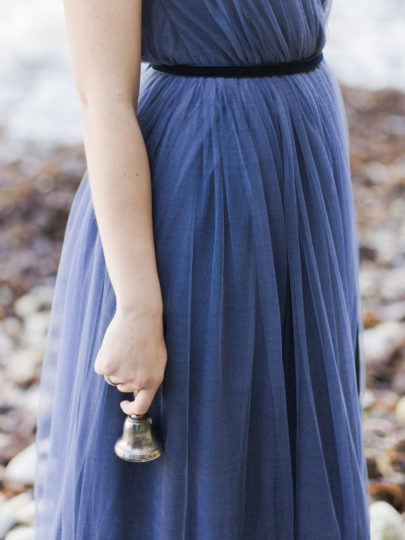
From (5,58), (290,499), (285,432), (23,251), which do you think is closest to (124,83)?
(285,432)

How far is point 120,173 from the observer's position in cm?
95

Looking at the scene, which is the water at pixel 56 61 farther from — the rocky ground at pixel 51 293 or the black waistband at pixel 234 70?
the black waistband at pixel 234 70

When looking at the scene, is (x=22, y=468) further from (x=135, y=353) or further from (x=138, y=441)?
(x=135, y=353)

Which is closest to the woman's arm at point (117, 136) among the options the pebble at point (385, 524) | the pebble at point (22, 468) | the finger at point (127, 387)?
the finger at point (127, 387)

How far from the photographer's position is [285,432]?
1116 mm

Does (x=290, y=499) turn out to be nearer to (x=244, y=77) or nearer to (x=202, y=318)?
(x=202, y=318)

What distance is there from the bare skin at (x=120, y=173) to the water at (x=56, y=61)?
3.26 m

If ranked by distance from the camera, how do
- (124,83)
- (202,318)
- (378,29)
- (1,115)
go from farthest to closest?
(378,29) < (1,115) < (202,318) < (124,83)

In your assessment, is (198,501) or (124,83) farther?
(198,501)

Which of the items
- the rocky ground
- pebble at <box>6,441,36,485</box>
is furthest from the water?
pebble at <box>6,441,36,485</box>

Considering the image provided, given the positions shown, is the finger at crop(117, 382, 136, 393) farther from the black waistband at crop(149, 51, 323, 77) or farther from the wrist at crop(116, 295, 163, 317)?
the black waistband at crop(149, 51, 323, 77)

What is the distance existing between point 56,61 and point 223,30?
15.9 feet

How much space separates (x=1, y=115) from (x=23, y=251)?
194cm

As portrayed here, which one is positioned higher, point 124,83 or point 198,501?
point 124,83
